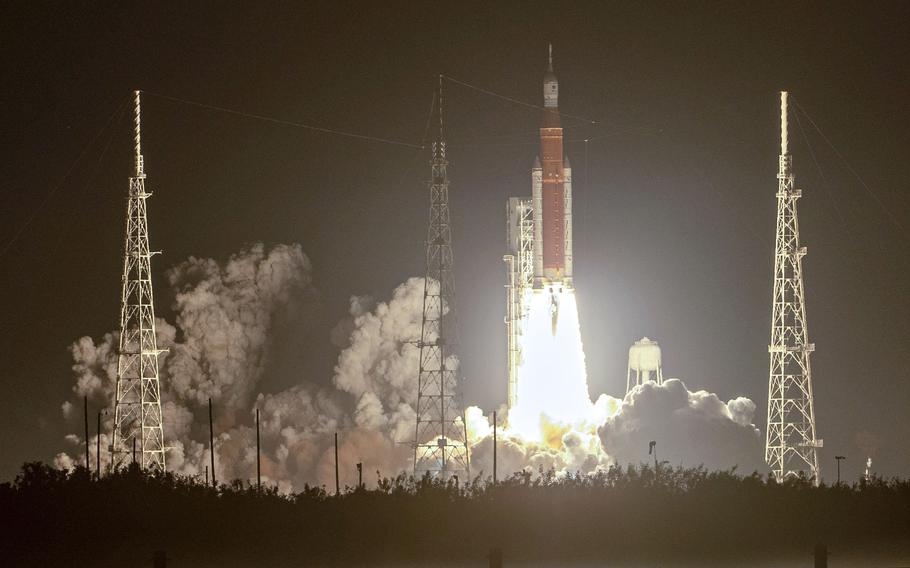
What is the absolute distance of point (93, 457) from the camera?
3625 inches

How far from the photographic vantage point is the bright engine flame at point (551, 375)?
8888 centimetres

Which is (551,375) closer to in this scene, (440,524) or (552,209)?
(552,209)

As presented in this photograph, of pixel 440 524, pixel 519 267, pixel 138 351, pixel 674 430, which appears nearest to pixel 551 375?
pixel 519 267

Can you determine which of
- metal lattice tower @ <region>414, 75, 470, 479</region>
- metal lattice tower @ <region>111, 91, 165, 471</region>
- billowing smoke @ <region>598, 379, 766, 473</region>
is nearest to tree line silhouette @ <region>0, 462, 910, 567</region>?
metal lattice tower @ <region>111, 91, 165, 471</region>

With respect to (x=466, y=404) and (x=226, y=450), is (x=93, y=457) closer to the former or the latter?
(x=226, y=450)

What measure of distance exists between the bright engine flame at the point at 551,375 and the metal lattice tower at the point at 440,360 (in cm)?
294

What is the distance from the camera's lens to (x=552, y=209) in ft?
287

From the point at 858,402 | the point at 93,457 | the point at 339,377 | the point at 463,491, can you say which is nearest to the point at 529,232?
the point at 339,377

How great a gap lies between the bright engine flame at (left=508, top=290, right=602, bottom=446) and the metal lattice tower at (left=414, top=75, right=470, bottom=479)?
2944 mm

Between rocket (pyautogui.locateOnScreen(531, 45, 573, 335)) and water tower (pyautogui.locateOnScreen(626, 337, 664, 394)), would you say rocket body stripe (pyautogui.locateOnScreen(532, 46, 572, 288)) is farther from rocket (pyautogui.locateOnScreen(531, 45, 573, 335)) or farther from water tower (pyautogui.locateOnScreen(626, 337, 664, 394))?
water tower (pyautogui.locateOnScreen(626, 337, 664, 394))

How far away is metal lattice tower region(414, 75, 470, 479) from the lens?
77.8 metres

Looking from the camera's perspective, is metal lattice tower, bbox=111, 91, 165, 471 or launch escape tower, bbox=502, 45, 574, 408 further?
launch escape tower, bbox=502, 45, 574, 408

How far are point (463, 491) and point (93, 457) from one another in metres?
43.8

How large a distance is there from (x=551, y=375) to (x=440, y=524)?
43081 mm
